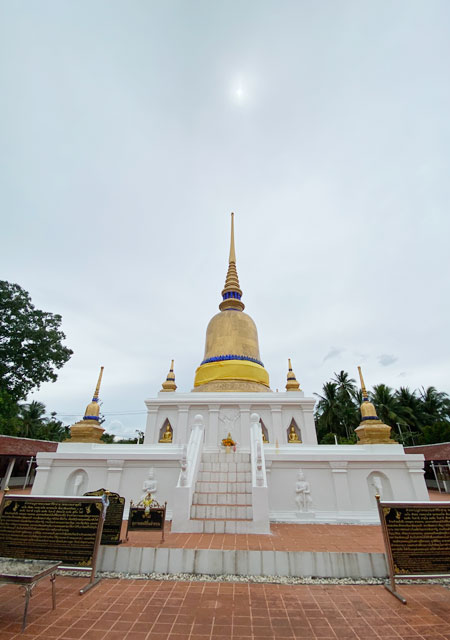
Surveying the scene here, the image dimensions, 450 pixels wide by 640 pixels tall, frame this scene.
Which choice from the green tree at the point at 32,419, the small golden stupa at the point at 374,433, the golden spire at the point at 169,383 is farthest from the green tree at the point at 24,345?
the small golden stupa at the point at 374,433

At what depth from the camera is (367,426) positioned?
11.7 metres

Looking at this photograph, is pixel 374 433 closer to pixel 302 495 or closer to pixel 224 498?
pixel 302 495

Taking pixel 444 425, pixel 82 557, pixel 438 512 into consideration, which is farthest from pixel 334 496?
pixel 444 425

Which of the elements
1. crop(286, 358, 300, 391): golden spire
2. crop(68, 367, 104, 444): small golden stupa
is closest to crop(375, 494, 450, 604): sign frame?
crop(68, 367, 104, 444): small golden stupa

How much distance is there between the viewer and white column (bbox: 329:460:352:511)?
31.1 feet

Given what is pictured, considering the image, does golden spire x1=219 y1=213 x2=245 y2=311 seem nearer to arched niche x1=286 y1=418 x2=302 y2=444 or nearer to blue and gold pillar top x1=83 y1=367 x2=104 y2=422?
arched niche x1=286 y1=418 x2=302 y2=444

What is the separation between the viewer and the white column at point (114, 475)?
32.6 ft

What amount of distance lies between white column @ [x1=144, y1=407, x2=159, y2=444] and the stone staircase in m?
5.80

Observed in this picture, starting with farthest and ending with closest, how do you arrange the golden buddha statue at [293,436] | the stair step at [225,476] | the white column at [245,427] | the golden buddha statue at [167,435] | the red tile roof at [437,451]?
the red tile roof at [437,451] → the golden buddha statue at [167,435] → the golden buddha statue at [293,436] → the white column at [245,427] → the stair step at [225,476]

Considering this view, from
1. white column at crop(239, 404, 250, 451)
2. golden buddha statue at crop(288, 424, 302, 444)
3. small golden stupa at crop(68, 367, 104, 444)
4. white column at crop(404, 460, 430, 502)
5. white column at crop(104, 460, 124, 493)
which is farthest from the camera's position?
golden buddha statue at crop(288, 424, 302, 444)

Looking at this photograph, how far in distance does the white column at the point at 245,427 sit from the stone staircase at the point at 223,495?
13.7 feet

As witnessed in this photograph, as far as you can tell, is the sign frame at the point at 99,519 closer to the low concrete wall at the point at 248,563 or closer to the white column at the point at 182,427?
the low concrete wall at the point at 248,563

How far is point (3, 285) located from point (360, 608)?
84.2ft

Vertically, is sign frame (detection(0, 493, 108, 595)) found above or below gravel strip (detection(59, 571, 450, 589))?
above
